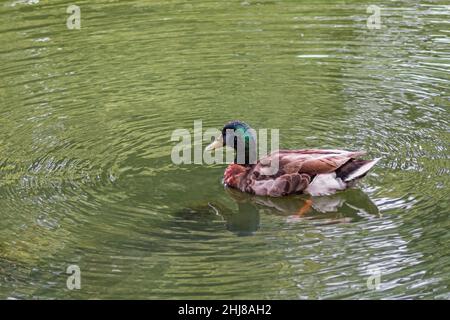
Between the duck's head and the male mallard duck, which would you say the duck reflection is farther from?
the duck's head

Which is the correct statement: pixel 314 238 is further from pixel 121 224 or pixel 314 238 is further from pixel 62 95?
pixel 62 95

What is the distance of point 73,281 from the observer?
775 centimetres

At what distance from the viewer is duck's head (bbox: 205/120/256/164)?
9750 millimetres

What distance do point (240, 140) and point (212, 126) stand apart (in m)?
1.36

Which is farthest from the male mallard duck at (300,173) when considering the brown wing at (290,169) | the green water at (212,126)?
the green water at (212,126)

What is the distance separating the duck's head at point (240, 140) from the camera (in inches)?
384

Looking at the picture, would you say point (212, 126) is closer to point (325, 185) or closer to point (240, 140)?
point (240, 140)

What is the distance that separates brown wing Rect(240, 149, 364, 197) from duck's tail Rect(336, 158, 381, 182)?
0.06 meters

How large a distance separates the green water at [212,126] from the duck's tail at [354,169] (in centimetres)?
22

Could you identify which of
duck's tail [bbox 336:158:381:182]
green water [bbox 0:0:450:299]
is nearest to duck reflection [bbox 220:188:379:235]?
green water [bbox 0:0:450:299]

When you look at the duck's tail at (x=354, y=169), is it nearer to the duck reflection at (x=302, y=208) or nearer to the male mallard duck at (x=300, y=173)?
the male mallard duck at (x=300, y=173)

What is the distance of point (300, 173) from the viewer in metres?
9.32

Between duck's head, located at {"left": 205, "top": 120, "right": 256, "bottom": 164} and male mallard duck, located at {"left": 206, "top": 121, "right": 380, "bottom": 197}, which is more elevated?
duck's head, located at {"left": 205, "top": 120, "right": 256, "bottom": 164}

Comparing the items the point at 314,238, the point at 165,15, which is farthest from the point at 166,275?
the point at 165,15
